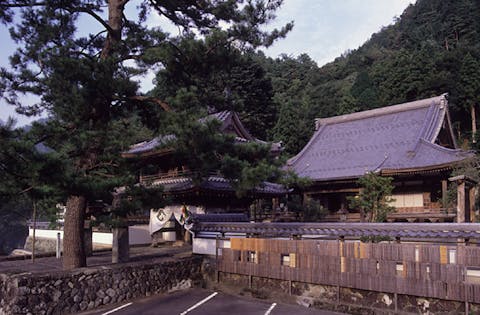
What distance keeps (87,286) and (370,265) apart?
643 centimetres

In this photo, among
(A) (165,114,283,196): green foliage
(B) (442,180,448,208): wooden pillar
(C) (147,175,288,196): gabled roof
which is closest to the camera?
(A) (165,114,283,196): green foliage

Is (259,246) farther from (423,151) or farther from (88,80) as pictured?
(423,151)

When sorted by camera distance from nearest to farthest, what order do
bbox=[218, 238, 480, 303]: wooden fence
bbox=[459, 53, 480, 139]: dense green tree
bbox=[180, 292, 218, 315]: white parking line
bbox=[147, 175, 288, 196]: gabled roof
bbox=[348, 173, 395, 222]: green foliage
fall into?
bbox=[218, 238, 480, 303]: wooden fence < bbox=[180, 292, 218, 315]: white parking line < bbox=[147, 175, 288, 196]: gabled roof < bbox=[348, 173, 395, 222]: green foliage < bbox=[459, 53, 480, 139]: dense green tree

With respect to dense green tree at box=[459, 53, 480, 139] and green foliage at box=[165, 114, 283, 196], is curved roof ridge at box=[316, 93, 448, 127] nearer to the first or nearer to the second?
dense green tree at box=[459, 53, 480, 139]

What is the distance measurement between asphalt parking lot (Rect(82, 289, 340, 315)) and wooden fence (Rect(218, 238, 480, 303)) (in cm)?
71

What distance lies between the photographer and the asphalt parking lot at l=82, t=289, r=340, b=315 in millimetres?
8688

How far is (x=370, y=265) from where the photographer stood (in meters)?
8.15

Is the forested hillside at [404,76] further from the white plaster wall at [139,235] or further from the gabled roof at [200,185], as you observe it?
the gabled roof at [200,185]

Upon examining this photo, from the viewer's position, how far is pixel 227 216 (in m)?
13.8

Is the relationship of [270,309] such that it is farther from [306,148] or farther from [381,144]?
[306,148]

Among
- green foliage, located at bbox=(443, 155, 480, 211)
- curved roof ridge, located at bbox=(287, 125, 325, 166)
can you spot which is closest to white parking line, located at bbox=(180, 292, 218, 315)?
green foliage, located at bbox=(443, 155, 480, 211)

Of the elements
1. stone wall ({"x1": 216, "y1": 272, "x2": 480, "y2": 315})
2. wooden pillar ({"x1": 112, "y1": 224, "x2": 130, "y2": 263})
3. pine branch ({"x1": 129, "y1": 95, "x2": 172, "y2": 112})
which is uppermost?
pine branch ({"x1": 129, "y1": 95, "x2": 172, "y2": 112})

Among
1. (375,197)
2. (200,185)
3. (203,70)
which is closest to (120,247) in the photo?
(200,185)

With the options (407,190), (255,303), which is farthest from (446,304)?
(407,190)
